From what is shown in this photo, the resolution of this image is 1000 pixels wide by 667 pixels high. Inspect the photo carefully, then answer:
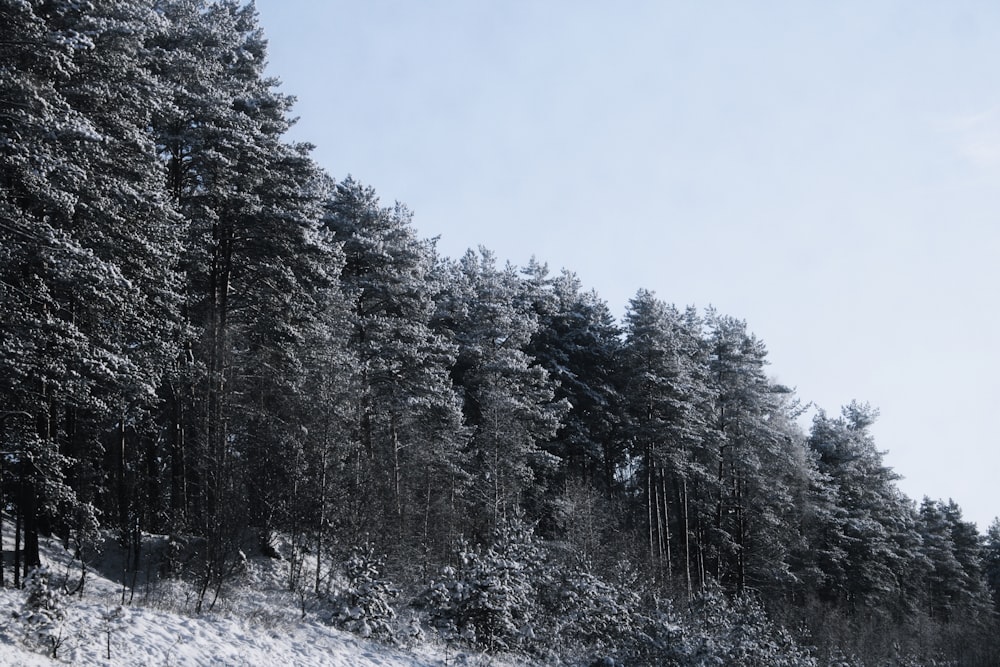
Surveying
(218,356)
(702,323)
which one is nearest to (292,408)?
(218,356)

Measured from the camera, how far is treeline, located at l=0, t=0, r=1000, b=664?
14219 mm

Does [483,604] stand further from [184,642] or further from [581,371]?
[581,371]

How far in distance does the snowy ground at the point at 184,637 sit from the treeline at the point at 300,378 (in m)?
1.31

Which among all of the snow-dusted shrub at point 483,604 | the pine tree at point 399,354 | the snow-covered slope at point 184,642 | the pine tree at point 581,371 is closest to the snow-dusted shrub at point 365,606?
the snow-covered slope at point 184,642

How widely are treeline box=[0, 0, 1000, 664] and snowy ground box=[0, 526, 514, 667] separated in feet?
4.29

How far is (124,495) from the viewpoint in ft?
59.9

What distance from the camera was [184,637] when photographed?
12211 mm

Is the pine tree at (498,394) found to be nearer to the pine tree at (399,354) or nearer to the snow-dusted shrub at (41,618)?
the pine tree at (399,354)

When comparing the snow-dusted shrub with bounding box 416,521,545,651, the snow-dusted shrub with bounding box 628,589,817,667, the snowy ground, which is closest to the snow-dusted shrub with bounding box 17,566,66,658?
the snowy ground

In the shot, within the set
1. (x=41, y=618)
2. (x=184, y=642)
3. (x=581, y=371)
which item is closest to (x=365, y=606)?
(x=184, y=642)

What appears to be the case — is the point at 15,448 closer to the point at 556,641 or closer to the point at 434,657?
the point at 434,657

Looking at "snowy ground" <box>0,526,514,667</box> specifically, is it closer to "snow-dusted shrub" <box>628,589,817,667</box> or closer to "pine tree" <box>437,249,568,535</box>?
"snow-dusted shrub" <box>628,589,817,667</box>

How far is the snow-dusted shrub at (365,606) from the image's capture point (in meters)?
16.5

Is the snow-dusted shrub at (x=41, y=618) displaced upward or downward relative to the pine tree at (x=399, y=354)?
downward
